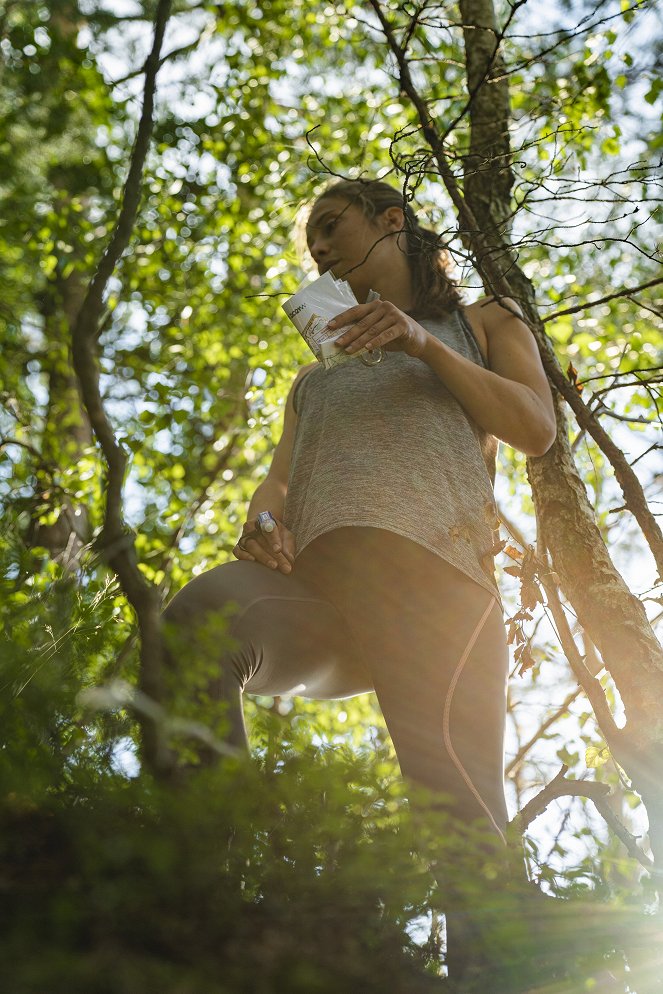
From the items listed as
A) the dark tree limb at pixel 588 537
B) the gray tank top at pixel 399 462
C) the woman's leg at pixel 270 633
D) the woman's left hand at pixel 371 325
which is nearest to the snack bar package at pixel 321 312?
the woman's left hand at pixel 371 325

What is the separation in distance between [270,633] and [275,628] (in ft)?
0.05

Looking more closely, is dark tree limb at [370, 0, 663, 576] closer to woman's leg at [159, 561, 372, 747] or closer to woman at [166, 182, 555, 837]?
woman at [166, 182, 555, 837]

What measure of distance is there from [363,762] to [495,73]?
210 centimetres

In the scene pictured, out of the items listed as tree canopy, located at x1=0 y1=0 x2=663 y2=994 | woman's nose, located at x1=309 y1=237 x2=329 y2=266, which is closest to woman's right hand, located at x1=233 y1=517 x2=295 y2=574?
tree canopy, located at x1=0 y1=0 x2=663 y2=994

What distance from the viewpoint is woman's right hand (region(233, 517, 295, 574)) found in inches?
57.4

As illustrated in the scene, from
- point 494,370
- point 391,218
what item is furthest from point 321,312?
point 391,218

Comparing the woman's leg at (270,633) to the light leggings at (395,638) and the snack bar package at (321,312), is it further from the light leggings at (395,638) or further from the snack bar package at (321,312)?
the snack bar package at (321,312)

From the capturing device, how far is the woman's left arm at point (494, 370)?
4.48 feet

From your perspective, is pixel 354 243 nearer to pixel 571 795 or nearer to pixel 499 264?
pixel 499 264

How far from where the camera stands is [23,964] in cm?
49

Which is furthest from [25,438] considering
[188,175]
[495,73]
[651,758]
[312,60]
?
[651,758]

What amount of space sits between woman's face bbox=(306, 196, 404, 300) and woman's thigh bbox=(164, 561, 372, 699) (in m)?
0.77

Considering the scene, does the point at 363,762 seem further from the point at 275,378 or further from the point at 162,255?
the point at 162,255

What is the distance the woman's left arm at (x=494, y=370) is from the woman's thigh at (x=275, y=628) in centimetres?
48
